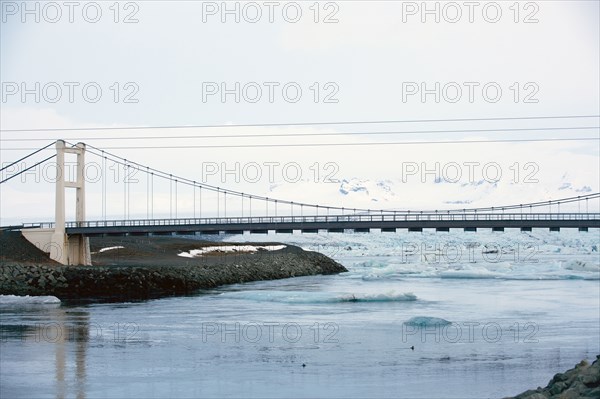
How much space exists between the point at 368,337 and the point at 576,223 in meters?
21.6

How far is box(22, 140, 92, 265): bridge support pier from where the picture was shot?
192ft

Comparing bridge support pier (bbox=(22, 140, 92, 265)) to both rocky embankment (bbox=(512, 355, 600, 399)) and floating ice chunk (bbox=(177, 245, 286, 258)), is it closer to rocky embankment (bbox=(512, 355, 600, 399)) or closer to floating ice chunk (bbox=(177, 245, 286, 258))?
floating ice chunk (bbox=(177, 245, 286, 258))

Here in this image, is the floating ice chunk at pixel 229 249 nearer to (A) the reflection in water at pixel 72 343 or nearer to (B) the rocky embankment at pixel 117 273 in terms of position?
(B) the rocky embankment at pixel 117 273

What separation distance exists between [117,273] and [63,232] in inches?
288

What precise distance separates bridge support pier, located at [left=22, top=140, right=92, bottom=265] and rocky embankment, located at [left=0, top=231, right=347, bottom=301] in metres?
0.73

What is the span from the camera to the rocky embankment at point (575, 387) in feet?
60.6

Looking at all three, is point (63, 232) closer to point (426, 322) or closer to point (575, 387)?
point (426, 322)

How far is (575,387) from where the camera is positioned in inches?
746

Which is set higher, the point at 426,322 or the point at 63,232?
the point at 63,232

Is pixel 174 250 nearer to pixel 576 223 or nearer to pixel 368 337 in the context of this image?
pixel 576 223

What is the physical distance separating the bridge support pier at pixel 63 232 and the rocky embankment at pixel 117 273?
73 cm

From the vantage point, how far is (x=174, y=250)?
8094 cm

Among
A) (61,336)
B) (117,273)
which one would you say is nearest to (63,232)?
(117,273)

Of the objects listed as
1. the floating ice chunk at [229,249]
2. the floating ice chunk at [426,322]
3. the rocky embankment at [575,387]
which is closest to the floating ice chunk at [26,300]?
the floating ice chunk at [426,322]
